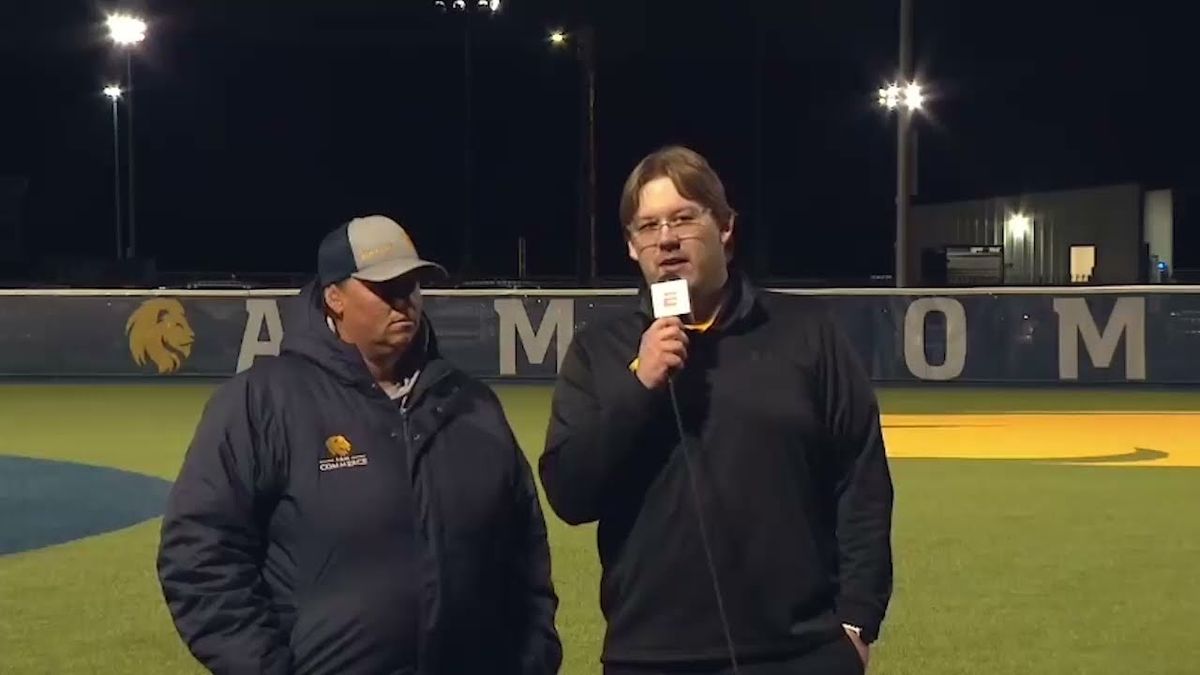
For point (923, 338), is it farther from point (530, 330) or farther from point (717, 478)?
point (717, 478)

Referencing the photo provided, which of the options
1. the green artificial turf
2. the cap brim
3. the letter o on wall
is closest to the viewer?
the cap brim

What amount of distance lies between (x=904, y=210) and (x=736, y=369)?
71.8ft

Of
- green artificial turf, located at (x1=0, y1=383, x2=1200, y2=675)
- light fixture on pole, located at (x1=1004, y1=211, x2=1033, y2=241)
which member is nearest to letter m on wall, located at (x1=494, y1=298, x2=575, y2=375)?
green artificial turf, located at (x1=0, y1=383, x2=1200, y2=675)

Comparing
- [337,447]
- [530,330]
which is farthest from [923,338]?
[337,447]

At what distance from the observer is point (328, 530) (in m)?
3.46

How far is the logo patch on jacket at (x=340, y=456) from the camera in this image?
3.48m

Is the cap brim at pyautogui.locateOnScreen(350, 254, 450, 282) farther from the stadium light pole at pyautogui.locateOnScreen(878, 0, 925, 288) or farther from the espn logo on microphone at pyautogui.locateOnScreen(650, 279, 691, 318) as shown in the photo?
the stadium light pole at pyautogui.locateOnScreen(878, 0, 925, 288)

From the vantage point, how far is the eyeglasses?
3506 millimetres

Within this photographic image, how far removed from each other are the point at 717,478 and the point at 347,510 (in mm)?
765

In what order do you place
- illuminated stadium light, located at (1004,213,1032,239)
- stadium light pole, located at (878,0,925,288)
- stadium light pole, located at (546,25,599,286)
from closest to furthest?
stadium light pole, located at (878,0,925,288), stadium light pole, located at (546,25,599,286), illuminated stadium light, located at (1004,213,1032,239)

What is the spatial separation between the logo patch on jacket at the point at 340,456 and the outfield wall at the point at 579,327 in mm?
16755

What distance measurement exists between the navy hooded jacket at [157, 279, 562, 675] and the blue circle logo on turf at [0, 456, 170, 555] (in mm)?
7205

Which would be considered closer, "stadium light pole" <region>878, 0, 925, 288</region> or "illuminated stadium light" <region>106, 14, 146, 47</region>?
"stadium light pole" <region>878, 0, 925, 288</region>

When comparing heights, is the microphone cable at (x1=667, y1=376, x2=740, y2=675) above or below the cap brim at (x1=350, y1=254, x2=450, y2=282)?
below
